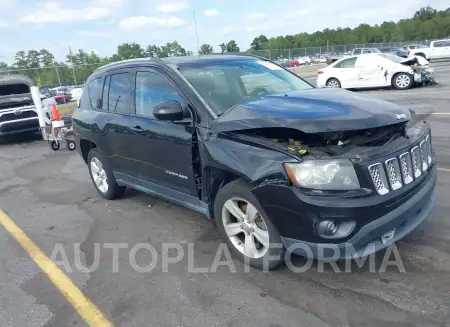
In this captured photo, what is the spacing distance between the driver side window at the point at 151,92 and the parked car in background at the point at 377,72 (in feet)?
46.3

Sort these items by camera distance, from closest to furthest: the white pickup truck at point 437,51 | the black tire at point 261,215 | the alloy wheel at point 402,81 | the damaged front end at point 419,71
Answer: the black tire at point 261,215 < the damaged front end at point 419,71 < the alloy wheel at point 402,81 < the white pickup truck at point 437,51

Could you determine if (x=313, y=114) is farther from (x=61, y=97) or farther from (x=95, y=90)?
(x=61, y=97)

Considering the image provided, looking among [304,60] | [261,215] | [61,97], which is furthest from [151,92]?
[304,60]

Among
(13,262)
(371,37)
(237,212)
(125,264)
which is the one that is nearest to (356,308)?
(237,212)

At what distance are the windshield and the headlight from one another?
115cm

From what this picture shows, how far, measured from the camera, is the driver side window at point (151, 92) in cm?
416

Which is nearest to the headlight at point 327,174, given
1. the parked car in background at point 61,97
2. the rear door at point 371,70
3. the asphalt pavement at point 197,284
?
the asphalt pavement at point 197,284

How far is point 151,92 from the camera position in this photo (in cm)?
446

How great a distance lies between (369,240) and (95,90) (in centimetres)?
412

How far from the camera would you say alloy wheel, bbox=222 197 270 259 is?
11.2 feet

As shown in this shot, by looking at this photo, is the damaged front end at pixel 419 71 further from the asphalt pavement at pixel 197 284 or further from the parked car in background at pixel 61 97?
the parked car in background at pixel 61 97

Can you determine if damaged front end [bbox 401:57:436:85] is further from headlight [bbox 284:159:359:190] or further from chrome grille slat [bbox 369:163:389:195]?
headlight [bbox 284:159:359:190]

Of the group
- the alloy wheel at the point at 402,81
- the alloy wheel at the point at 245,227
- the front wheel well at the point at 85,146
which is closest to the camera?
the alloy wheel at the point at 245,227

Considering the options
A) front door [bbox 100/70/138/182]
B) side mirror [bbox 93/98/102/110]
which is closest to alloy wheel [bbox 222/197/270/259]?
front door [bbox 100/70/138/182]
